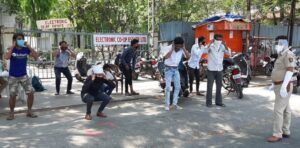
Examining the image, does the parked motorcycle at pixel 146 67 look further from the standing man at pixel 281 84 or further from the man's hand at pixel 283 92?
the man's hand at pixel 283 92

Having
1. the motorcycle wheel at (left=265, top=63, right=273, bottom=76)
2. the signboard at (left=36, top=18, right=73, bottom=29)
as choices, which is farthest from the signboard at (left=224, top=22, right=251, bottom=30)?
the signboard at (left=36, top=18, right=73, bottom=29)

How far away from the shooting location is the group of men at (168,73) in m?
6.02

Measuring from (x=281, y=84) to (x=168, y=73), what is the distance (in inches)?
125

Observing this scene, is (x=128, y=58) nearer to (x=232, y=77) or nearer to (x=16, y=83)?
(x=232, y=77)

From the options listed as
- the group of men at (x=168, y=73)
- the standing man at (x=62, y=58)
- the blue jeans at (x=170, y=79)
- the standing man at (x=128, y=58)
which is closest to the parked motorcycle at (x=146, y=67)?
the group of men at (x=168, y=73)

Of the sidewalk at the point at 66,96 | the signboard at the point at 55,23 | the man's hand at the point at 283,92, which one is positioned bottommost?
the sidewalk at the point at 66,96

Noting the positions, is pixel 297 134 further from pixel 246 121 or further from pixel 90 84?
pixel 90 84

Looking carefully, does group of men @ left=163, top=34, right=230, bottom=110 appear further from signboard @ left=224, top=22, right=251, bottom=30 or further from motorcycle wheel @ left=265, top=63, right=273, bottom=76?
motorcycle wheel @ left=265, top=63, right=273, bottom=76

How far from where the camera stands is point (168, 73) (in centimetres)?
870

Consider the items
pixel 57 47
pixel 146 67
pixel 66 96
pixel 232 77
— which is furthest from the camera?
pixel 146 67

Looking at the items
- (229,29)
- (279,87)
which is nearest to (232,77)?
(279,87)

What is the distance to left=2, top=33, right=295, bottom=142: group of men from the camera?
602 cm

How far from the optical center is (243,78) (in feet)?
36.6

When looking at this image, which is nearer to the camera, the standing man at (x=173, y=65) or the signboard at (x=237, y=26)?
the standing man at (x=173, y=65)
